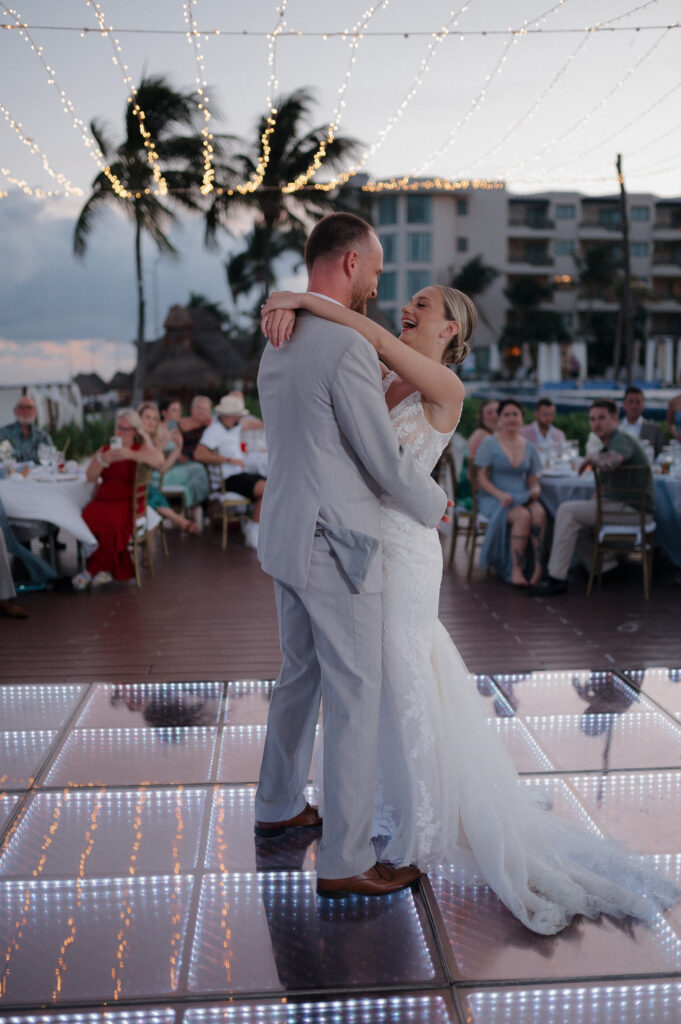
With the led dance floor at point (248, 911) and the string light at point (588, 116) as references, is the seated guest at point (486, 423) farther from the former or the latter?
the led dance floor at point (248, 911)

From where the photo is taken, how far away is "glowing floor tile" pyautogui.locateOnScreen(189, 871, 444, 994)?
6.87 ft


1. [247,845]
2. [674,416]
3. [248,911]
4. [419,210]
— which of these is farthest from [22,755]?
[419,210]

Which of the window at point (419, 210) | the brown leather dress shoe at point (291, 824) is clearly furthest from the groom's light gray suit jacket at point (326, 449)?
the window at point (419, 210)

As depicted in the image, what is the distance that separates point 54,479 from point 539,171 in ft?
29.0

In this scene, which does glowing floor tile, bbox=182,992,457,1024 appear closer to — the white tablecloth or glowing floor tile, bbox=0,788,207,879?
glowing floor tile, bbox=0,788,207,879

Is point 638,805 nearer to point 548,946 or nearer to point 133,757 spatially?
point 548,946

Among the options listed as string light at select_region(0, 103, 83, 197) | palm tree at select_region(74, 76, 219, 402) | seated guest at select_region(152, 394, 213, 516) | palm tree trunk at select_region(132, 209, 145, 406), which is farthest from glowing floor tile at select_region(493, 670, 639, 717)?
palm tree trunk at select_region(132, 209, 145, 406)

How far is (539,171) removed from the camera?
12.6 meters

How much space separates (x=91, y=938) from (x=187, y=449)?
7.59 metres

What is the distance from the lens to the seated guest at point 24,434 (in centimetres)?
742

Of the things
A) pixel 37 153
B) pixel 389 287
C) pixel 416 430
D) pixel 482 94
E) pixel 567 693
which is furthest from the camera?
pixel 389 287

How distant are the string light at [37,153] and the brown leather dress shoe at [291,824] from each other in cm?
798

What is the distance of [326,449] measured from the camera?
88.2 inches

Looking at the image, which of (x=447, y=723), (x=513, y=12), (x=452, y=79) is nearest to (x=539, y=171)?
(x=452, y=79)
